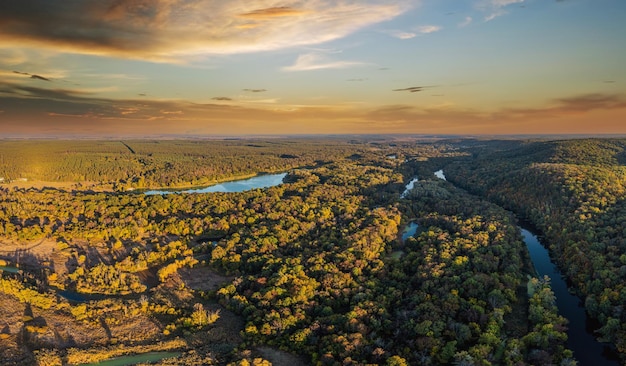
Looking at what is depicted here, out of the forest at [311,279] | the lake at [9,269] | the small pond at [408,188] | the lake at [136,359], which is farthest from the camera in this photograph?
the small pond at [408,188]

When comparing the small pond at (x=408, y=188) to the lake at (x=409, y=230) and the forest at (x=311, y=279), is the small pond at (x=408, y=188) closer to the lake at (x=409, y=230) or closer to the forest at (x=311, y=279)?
the forest at (x=311, y=279)

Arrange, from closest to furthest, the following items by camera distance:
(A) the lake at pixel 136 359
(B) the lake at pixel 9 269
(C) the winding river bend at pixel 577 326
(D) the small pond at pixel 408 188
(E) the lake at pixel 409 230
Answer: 1. (A) the lake at pixel 136 359
2. (C) the winding river bend at pixel 577 326
3. (B) the lake at pixel 9 269
4. (E) the lake at pixel 409 230
5. (D) the small pond at pixel 408 188

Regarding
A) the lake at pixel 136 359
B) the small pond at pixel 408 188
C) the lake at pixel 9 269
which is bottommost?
the lake at pixel 136 359

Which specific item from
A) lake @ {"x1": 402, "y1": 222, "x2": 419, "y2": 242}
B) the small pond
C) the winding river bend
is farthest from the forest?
the small pond

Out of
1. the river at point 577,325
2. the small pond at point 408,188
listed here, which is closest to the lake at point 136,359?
the river at point 577,325

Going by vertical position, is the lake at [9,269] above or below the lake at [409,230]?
below

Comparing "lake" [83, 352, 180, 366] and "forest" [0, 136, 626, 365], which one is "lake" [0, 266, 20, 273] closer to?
"forest" [0, 136, 626, 365]
